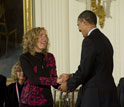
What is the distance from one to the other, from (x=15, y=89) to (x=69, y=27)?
7.16ft

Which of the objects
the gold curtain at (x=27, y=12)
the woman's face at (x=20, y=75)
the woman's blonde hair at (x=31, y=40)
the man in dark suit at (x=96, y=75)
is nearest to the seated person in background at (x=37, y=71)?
the woman's blonde hair at (x=31, y=40)

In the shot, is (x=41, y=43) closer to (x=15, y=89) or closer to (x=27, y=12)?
(x=15, y=89)

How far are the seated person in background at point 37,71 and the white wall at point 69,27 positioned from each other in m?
2.81

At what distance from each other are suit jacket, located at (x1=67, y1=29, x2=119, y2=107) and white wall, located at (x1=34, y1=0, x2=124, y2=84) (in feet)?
9.94

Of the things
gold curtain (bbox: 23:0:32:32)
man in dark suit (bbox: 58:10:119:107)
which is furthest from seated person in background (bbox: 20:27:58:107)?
gold curtain (bbox: 23:0:32:32)

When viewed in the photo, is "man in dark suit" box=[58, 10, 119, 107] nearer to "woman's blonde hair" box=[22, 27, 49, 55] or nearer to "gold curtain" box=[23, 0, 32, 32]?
"woman's blonde hair" box=[22, 27, 49, 55]

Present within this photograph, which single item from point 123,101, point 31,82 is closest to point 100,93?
point 31,82

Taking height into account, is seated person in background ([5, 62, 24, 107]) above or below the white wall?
below

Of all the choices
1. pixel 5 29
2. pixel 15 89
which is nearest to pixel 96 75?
pixel 15 89

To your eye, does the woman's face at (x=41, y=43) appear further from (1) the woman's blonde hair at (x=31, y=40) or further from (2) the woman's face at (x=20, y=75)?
(2) the woman's face at (x=20, y=75)

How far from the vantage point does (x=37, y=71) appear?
370cm

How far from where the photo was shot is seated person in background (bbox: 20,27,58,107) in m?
3.61

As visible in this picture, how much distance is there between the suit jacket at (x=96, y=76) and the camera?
136 inches

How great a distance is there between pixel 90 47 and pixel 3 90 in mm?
2285
